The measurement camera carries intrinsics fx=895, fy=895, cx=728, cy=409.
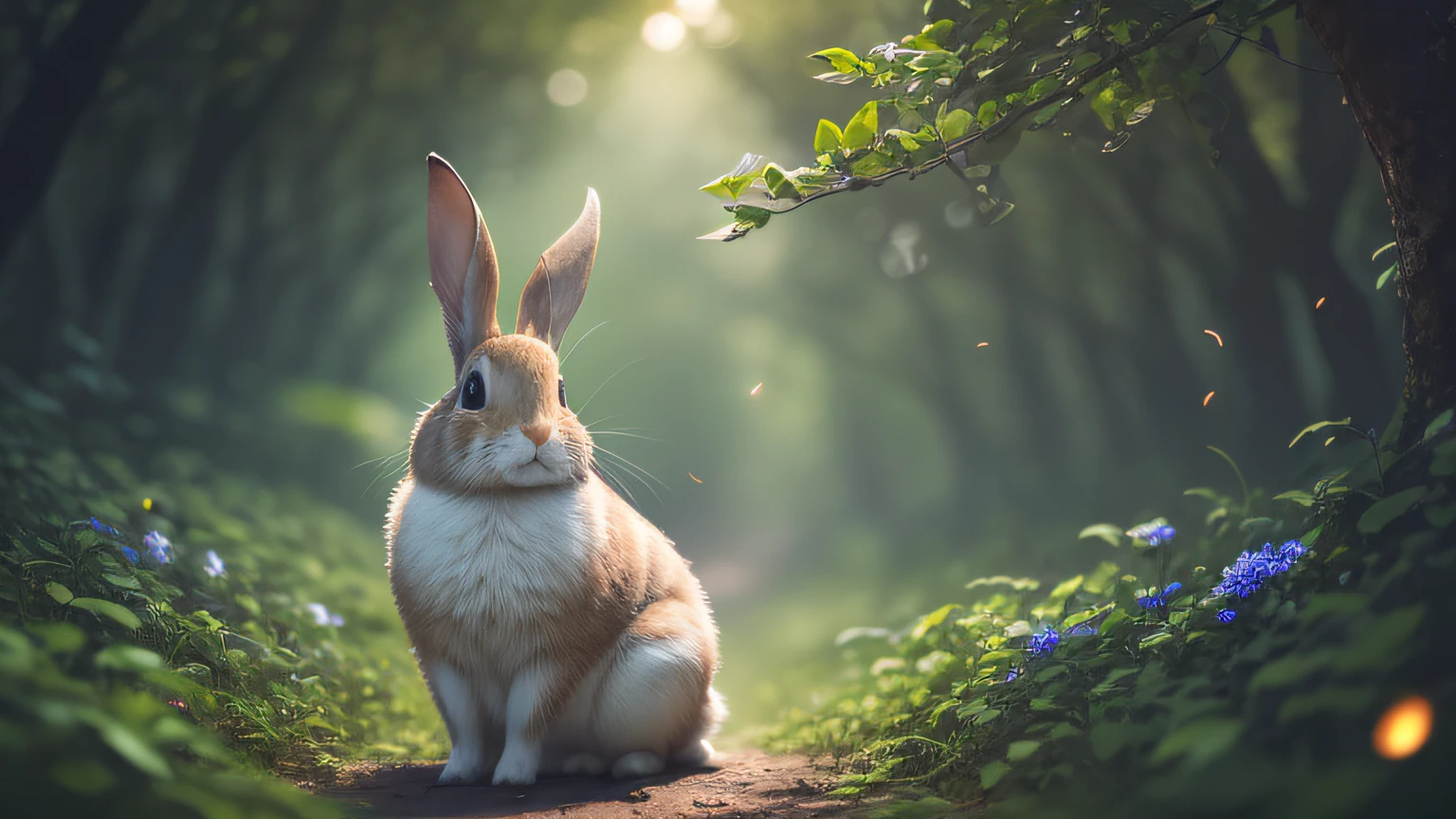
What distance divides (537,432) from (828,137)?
158cm

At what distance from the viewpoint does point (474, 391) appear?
3650 millimetres

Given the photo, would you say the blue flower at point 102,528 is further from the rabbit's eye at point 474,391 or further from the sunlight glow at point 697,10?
the sunlight glow at point 697,10

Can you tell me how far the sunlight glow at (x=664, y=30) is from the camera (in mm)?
10148

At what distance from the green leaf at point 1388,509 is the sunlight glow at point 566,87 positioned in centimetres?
1126

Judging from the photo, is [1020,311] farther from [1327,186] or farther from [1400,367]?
[1400,367]

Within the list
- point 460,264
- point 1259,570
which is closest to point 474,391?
point 460,264

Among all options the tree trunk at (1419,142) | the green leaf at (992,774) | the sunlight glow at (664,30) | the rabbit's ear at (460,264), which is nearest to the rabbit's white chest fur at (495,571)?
the rabbit's ear at (460,264)

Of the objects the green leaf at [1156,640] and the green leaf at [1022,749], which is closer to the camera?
the green leaf at [1022,749]

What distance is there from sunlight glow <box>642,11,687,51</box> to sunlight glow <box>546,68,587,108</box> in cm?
A: 139

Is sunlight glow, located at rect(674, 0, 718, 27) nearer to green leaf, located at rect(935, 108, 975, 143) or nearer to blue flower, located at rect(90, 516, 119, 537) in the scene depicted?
green leaf, located at rect(935, 108, 975, 143)

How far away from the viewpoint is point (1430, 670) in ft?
6.68

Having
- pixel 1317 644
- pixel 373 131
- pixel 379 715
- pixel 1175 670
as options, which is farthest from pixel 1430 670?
pixel 373 131

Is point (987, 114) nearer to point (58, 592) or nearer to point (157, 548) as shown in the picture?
point (58, 592)

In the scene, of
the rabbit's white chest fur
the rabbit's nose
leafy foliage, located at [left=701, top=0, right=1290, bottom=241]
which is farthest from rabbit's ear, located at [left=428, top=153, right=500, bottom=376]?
leafy foliage, located at [left=701, top=0, right=1290, bottom=241]
